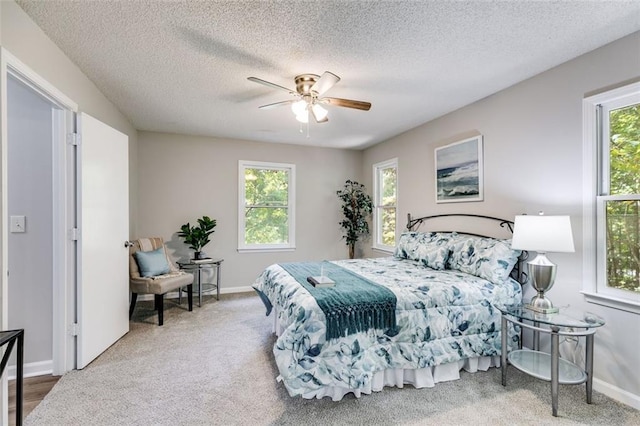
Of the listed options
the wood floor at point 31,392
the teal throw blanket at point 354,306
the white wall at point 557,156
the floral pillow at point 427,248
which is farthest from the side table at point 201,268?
the white wall at point 557,156

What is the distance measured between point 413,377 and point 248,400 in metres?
1.21

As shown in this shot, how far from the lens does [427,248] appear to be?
335 cm

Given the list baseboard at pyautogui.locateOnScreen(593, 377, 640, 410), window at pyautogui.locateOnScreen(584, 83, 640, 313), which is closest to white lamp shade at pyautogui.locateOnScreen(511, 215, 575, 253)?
window at pyautogui.locateOnScreen(584, 83, 640, 313)

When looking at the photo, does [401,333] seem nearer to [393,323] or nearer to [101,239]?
[393,323]

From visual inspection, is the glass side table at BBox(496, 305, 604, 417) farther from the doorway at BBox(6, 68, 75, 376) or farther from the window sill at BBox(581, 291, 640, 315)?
the doorway at BBox(6, 68, 75, 376)

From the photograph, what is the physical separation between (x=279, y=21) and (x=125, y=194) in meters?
2.43

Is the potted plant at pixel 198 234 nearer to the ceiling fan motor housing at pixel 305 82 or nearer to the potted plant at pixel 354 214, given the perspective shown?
the potted plant at pixel 354 214

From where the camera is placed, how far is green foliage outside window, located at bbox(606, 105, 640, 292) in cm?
210

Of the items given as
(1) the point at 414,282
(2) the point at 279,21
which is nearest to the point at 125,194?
(2) the point at 279,21

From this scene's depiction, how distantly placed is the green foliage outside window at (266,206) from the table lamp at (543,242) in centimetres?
369

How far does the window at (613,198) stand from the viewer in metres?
2.10

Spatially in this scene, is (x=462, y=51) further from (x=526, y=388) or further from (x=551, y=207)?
(x=526, y=388)

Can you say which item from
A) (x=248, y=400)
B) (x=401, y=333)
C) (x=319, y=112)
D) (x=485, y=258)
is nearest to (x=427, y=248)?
(x=485, y=258)

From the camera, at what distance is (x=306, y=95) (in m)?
2.67
